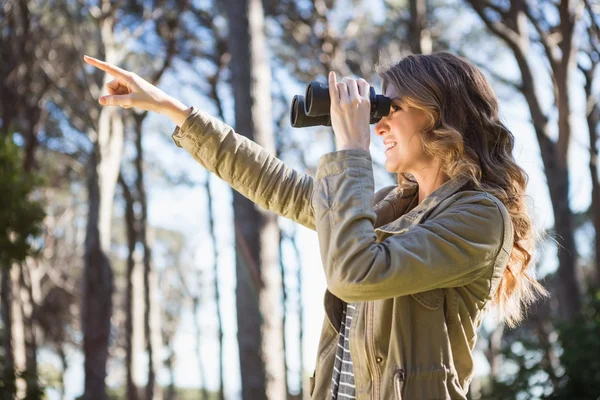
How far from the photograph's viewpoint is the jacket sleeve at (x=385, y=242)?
5.16 feet

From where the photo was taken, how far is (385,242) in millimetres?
1622

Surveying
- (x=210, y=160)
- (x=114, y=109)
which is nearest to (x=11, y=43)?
(x=114, y=109)

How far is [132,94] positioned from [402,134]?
0.74 meters

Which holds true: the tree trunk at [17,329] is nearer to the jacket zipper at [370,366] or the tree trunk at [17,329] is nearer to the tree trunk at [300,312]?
the tree trunk at [300,312]

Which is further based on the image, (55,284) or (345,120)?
(55,284)

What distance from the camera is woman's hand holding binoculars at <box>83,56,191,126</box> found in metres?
2.04

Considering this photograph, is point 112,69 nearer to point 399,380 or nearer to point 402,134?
point 402,134

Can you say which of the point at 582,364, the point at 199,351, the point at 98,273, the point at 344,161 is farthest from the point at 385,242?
the point at 199,351

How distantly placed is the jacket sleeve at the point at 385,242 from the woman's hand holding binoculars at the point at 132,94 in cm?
59

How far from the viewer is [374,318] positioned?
1687 mm

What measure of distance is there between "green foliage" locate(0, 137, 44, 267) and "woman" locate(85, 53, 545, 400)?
256 inches

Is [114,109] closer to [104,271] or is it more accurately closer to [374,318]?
[104,271]

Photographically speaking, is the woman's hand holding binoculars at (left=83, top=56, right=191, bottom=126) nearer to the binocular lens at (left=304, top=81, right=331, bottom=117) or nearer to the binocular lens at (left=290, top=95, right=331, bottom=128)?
the binocular lens at (left=290, top=95, right=331, bottom=128)

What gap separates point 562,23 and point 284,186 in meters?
7.44
